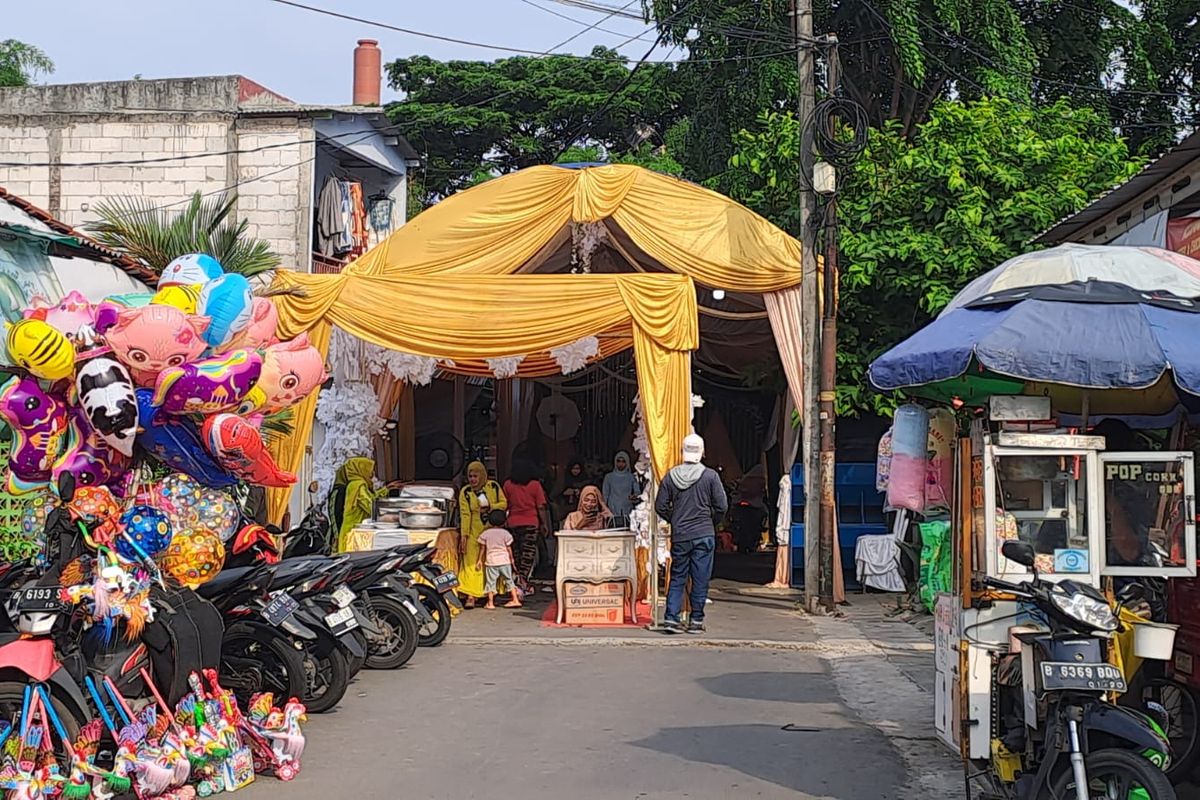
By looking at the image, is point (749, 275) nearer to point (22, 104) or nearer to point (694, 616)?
point (694, 616)

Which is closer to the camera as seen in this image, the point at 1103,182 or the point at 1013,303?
the point at 1013,303

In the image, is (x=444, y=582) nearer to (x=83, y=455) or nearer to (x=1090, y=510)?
(x=83, y=455)

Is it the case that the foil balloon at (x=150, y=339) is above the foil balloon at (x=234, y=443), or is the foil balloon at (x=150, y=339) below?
above

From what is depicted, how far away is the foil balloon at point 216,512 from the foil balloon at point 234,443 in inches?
7.8

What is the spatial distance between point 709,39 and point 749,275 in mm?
8279

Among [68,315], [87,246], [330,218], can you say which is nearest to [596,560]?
[87,246]

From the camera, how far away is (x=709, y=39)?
2062 centimetres

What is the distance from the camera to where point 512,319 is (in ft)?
41.8

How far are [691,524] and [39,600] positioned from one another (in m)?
6.99

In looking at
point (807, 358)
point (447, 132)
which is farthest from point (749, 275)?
point (447, 132)

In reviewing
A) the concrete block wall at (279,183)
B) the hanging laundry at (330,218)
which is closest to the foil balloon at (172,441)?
the concrete block wall at (279,183)

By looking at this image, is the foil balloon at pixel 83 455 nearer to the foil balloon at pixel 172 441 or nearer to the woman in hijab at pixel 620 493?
the foil balloon at pixel 172 441

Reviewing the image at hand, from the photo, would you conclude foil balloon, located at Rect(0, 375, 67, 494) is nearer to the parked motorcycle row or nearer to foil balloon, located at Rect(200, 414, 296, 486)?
the parked motorcycle row

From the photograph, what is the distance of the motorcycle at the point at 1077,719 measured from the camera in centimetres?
511
